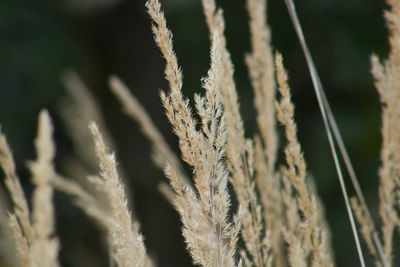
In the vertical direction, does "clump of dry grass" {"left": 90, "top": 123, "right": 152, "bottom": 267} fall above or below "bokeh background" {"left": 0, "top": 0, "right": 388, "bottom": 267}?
below

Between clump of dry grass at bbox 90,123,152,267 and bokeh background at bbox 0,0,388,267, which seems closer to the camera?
clump of dry grass at bbox 90,123,152,267

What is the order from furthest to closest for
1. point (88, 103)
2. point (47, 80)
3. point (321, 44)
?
point (47, 80) < point (321, 44) < point (88, 103)

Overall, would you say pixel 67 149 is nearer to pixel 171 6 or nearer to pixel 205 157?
pixel 171 6

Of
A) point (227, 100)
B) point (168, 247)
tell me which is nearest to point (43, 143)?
point (227, 100)

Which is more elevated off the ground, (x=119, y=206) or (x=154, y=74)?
(x=154, y=74)

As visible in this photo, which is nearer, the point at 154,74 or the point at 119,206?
the point at 119,206

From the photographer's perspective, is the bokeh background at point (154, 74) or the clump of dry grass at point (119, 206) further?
the bokeh background at point (154, 74)

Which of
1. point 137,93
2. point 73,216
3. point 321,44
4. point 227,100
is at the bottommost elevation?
point 227,100

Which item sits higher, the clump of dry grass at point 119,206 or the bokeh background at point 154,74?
the bokeh background at point 154,74
